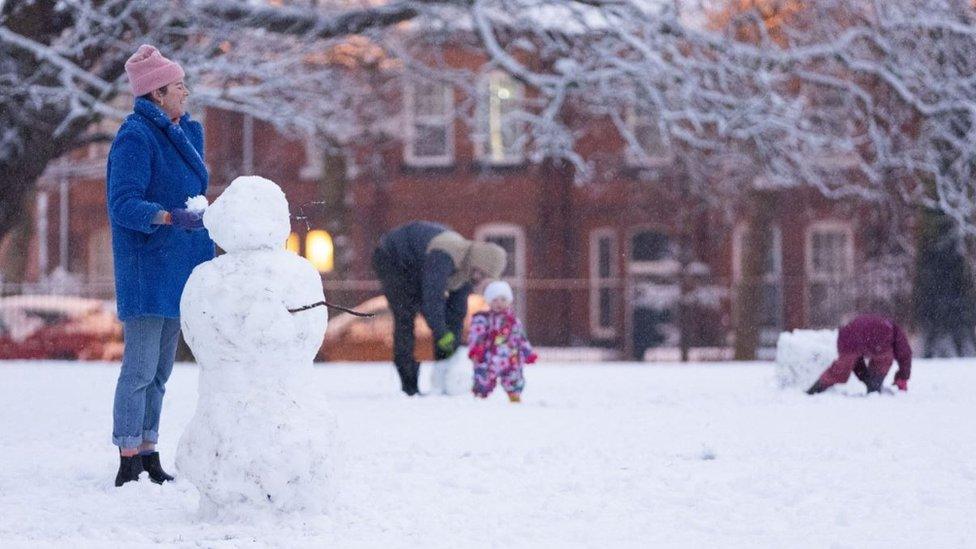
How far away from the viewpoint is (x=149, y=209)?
651 cm

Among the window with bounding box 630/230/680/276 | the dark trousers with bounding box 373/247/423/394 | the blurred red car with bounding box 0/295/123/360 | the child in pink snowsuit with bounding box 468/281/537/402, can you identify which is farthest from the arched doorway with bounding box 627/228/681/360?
the child in pink snowsuit with bounding box 468/281/537/402

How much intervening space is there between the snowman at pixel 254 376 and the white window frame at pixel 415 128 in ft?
79.6

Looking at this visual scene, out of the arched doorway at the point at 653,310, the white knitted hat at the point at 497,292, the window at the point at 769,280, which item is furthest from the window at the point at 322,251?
the white knitted hat at the point at 497,292

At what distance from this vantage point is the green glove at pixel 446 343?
1199 cm

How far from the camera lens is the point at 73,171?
3091 centimetres

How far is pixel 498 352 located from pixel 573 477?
490cm

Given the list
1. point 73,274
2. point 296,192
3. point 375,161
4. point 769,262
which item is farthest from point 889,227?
point 73,274

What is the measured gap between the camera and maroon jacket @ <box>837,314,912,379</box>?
1184 centimetres

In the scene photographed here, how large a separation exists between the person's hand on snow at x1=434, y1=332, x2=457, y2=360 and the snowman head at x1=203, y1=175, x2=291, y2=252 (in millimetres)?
6133

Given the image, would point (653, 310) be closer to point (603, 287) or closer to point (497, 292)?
point (603, 287)

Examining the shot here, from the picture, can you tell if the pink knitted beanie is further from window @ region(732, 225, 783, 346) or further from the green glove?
window @ region(732, 225, 783, 346)

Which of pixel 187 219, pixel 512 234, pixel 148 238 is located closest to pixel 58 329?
pixel 512 234

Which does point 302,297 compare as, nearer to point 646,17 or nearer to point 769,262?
point 646,17

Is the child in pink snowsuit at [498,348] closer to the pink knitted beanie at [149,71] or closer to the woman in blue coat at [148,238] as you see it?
the woman in blue coat at [148,238]
